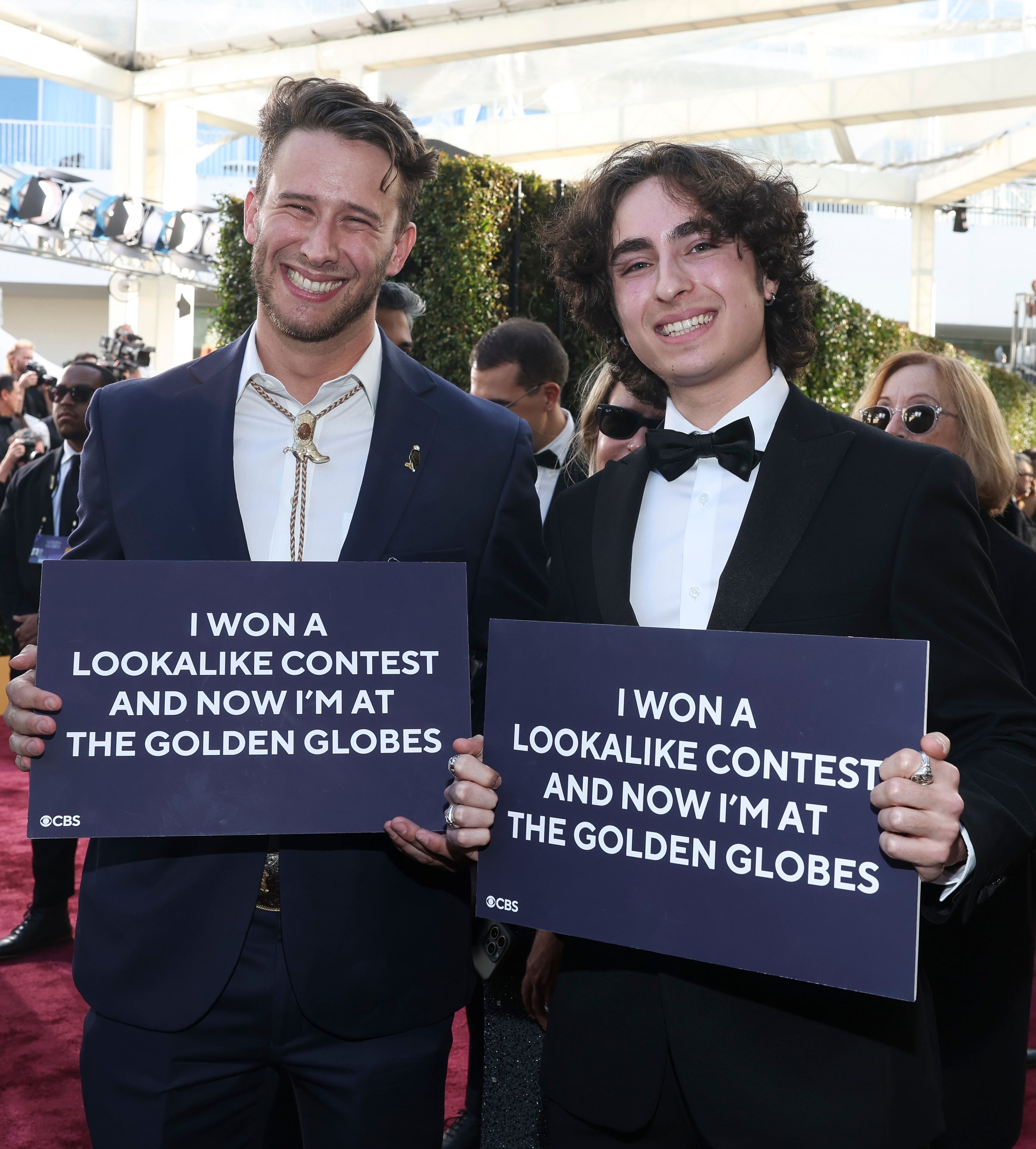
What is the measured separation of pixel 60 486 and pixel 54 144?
23.1 meters

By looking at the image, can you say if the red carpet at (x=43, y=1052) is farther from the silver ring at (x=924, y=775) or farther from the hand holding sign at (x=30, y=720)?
the silver ring at (x=924, y=775)

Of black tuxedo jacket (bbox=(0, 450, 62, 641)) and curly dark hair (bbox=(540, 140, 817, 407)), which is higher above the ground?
curly dark hair (bbox=(540, 140, 817, 407))

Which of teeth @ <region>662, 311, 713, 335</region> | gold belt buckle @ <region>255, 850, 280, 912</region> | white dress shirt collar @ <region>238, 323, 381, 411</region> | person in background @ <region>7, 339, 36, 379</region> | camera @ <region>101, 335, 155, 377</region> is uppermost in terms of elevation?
camera @ <region>101, 335, 155, 377</region>

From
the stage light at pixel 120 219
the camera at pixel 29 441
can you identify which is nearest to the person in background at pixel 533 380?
the camera at pixel 29 441

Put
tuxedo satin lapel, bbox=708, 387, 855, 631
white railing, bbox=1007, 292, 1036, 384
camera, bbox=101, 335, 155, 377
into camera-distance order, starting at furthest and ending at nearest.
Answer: white railing, bbox=1007, 292, 1036, 384 < camera, bbox=101, 335, 155, 377 < tuxedo satin lapel, bbox=708, 387, 855, 631

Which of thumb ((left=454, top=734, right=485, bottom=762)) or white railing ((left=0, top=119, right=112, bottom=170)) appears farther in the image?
white railing ((left=0, top=119, right=112, bottom=170))

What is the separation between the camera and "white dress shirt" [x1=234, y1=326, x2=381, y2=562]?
1.89m

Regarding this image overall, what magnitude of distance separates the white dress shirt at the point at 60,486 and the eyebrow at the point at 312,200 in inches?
121

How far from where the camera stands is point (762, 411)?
175 centimetres

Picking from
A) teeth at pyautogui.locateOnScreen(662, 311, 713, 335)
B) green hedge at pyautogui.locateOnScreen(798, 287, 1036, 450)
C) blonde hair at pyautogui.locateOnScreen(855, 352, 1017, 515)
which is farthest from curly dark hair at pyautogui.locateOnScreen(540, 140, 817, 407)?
green hedge at pyautogui.locateOnScreen(798, 287, 1036, 450)

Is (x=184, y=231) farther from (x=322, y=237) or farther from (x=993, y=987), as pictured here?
(x=993, y=987)

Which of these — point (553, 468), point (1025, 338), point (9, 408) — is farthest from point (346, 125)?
point (1025, 338)

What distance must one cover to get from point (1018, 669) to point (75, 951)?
4.75 feet

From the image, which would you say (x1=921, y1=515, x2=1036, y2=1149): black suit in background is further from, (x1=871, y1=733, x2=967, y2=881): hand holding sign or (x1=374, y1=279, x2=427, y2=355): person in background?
(x1=374, y1=279, x2=427, y2=355): person in background
